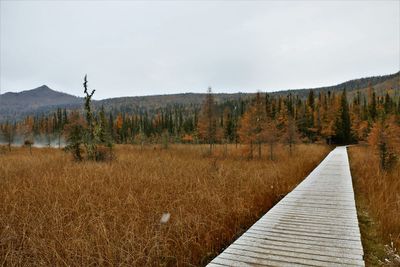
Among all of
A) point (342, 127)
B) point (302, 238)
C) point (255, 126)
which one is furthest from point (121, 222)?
point (342, 127)

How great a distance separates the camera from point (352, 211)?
5.38 metres

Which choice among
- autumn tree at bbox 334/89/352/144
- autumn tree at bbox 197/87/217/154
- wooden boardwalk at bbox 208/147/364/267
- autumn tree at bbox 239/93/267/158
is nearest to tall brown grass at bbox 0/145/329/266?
wooden boardwalk at bbox 208/147/364/267

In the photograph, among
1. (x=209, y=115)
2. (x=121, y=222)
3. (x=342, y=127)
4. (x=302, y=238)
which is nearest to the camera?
(x=302, y=238)

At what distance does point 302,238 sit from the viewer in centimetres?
405

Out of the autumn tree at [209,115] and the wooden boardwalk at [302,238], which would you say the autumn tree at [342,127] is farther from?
the wooden boardwalk at [302,238]

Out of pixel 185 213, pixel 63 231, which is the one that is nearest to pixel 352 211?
pixel 185 213

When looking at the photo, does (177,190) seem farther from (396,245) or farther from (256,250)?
(396,245)

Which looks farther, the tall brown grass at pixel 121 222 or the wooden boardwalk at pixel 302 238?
the tall brown grass at pixel 121 222

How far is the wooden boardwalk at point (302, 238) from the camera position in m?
3.33

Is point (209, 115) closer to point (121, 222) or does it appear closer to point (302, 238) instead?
point (121, 222)

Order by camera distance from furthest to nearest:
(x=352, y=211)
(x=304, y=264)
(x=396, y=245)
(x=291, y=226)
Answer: (x=352, y=211), (x=291, y=226), (x=396, y=245), (x=304, y=264)

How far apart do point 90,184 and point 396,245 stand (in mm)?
6133

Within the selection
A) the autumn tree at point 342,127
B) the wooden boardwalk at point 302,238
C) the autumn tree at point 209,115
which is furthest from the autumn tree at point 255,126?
the autumn tree at point 342,127

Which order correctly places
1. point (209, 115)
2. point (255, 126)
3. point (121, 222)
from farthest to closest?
point (209, 115), point (255, 126), point (121, 222)
